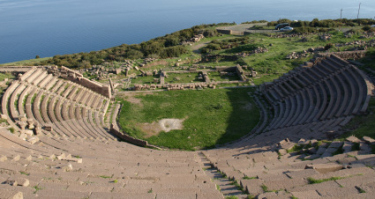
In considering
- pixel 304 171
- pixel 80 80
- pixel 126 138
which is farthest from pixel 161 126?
pixel 304 171

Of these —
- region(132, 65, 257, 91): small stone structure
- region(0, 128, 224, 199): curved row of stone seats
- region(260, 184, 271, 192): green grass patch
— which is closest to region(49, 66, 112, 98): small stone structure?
region(132, 65, 257, 91): small stone structure

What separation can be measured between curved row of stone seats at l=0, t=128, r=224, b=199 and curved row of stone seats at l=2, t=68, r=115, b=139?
233 cm

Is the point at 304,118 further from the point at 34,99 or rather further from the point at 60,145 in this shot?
the point at 34,99

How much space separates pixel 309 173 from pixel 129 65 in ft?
89.1

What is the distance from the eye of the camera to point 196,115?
20.1 m

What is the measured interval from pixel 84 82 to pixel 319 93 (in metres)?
19.2

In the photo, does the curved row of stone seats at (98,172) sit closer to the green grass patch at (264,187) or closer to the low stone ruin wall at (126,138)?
the green grass patch at (264,187)

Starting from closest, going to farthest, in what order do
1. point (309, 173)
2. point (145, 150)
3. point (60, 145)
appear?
1. point (309, 173)
2. point (60, 145)
3. point (145, 150)

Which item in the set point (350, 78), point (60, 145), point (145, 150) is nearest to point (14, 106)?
point (60, 145)

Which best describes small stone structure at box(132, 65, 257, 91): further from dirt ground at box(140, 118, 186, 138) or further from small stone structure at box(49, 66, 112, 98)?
dirt ground at box(140, 118, 186, 138)

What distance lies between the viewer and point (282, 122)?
17.3 metres

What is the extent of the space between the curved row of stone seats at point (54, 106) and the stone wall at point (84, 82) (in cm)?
70

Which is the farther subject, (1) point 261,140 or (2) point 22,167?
(1) point 261,140

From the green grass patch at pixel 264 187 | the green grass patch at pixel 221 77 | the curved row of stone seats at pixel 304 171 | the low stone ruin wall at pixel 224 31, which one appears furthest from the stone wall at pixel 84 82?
the low stone ruin wall at pixel 224 31
